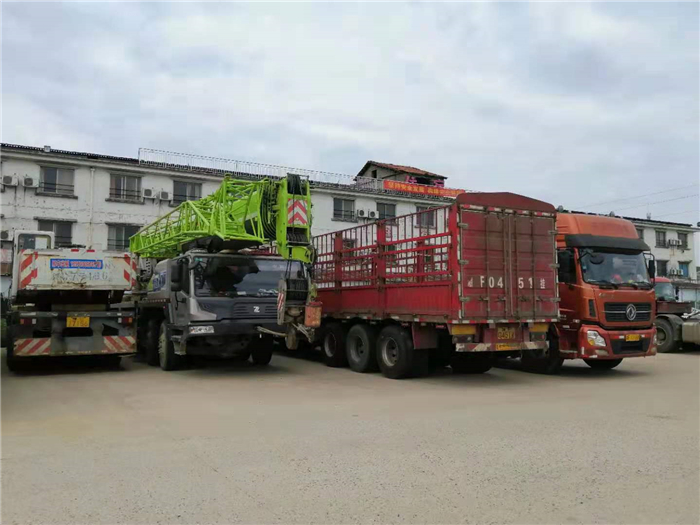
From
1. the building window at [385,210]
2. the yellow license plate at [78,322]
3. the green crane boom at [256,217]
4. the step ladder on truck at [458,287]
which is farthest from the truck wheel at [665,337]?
the building window at [385,210]

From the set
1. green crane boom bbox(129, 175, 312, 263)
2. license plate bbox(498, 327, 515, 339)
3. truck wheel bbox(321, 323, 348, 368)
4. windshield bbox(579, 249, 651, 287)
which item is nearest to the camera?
license plate bbox(498, 327, 515, 339)

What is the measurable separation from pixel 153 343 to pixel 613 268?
10000 millimetres

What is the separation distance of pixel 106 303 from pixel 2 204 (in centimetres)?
1615

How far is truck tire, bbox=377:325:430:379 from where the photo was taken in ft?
35.2

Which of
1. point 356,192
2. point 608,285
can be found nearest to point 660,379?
point 608,285

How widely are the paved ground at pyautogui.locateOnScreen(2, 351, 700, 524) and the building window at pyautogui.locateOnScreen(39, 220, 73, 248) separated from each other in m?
18.4

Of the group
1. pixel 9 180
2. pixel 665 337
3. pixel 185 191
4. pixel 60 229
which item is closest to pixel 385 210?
pixel 185 191

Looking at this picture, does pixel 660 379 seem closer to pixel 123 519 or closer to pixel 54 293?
pixel 123 519

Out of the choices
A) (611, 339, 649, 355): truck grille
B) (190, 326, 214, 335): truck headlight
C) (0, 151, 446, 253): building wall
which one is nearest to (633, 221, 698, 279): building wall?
(0, 151, 446, 253): building wall

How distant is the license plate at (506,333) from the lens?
1027cm

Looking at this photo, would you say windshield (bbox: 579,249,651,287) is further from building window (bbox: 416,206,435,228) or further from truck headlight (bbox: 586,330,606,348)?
building window (bbox: 416,206,435,228)

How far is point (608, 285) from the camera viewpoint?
11445mm

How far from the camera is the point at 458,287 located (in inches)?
384

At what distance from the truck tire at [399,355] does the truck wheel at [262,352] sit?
276cm
